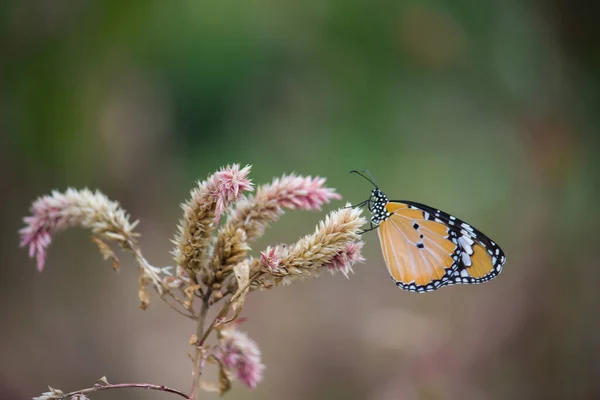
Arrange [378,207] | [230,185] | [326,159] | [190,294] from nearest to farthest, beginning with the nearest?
[230,185]
[190,294]
[378,207]
[326,159]

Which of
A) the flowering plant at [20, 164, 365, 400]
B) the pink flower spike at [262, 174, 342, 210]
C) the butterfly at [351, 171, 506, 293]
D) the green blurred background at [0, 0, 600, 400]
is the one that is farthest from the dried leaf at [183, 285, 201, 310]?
the green blurred background at [0, 0, 600, 400]

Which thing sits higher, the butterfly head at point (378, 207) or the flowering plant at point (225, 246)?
the butterfly head at point (378, 207)

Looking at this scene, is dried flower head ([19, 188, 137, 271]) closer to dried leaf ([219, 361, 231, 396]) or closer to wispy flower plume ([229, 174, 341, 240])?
wispy flower plume ([229, 174, 341, 240])

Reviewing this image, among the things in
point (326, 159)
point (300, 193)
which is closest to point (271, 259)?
point (300, 193)

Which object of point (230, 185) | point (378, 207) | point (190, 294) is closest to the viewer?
point (230, 185)

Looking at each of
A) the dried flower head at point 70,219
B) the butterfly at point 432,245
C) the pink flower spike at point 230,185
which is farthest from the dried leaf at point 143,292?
the butterfly at point 432,245

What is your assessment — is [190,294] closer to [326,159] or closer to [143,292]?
[143,292]

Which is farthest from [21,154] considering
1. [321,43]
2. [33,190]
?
[321,43]

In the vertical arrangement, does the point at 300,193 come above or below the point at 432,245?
below

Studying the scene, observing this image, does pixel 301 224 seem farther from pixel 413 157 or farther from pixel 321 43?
pixel 321 43

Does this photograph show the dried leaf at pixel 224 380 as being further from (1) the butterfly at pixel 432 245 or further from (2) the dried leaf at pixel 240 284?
(1) the butterfly at pixel 432 245
